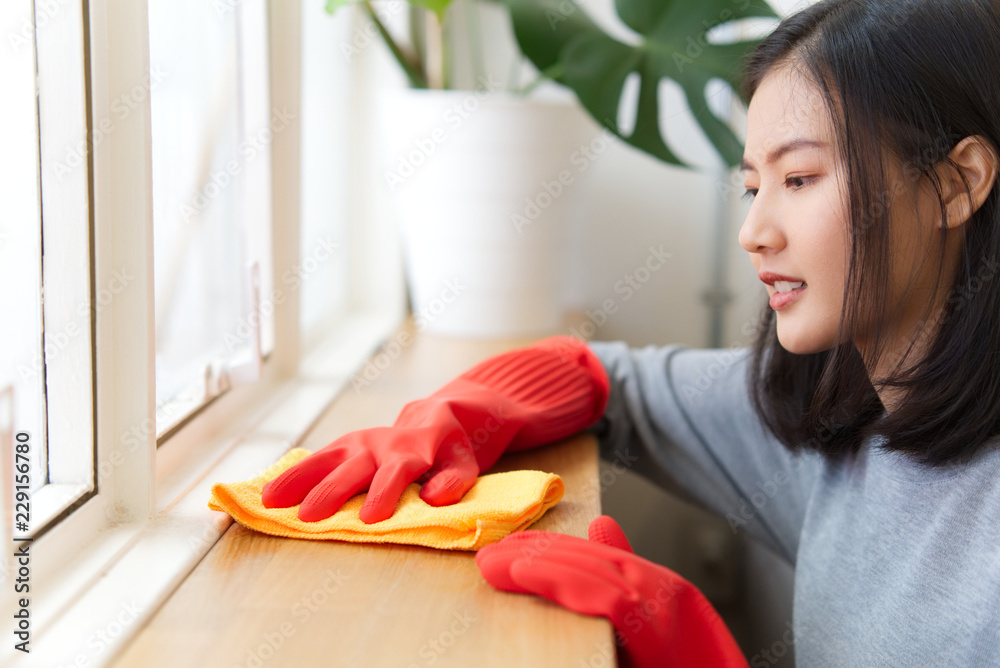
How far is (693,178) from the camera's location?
4.84 feet

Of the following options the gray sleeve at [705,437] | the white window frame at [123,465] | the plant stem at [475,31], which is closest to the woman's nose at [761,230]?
the gray sleeve at [705,437]

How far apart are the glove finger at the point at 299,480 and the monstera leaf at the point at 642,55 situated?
606 millimetres

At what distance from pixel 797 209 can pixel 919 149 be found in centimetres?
9

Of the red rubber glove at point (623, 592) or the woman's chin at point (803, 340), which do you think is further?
the woman's chin at point (803, 340)

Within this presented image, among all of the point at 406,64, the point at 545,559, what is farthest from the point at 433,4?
the point at 545,559

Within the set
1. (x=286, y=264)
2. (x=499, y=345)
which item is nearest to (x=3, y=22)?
(x=286, y=264)

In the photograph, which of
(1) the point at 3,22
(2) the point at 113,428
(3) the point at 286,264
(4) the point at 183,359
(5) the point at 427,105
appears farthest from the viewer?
(5) the point at 427,105

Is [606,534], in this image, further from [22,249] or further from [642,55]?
[642,55]

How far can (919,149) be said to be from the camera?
0.61 meters

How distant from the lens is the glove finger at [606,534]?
605 mm

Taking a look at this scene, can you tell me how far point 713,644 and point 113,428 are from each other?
1.48 ft

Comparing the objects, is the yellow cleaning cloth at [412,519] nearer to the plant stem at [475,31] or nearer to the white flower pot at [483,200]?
the white flower pot at [483,200]

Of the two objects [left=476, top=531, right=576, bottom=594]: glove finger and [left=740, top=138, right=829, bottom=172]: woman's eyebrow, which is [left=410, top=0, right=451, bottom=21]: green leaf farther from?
[left=476, top=531, right=576, bottom=594]: glove finger

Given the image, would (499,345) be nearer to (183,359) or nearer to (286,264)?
(286,264)
